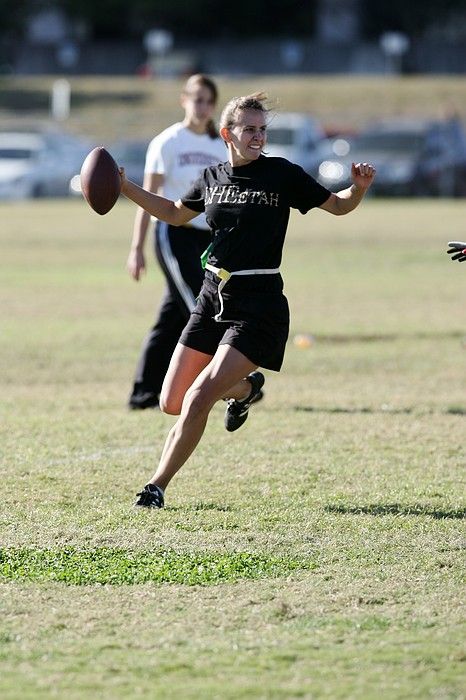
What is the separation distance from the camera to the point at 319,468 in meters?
8.11

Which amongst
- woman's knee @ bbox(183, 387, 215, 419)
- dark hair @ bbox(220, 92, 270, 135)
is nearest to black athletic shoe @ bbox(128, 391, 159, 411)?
woman's knee @ bbox(183, 387, 215, 419)

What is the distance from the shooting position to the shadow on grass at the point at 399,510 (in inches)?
275

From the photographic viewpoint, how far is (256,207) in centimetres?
696

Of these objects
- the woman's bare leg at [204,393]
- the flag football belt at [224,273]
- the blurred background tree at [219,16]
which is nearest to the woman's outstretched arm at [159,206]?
the flag football belt at [224,273]

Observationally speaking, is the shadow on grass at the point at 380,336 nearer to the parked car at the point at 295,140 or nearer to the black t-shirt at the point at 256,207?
the black t-shirt at the point at 256,207

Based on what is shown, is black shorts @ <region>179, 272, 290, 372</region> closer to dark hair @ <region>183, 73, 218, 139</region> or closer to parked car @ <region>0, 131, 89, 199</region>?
dark hair @ <region>183, 73, 218, 139</region>

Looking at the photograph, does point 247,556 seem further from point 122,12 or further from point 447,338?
point 122,12

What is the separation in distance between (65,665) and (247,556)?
151cm

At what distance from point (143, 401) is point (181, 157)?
1.62m

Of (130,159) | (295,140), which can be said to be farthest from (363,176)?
(130,159)

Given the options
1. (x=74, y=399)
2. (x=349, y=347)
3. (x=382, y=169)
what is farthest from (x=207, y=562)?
(x=382, y=169)

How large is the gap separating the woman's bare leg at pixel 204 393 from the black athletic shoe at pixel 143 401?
2960mm

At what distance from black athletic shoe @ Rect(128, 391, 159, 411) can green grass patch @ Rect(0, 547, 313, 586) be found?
3.69 metres

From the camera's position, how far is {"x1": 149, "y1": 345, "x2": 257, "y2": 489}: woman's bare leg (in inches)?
272
